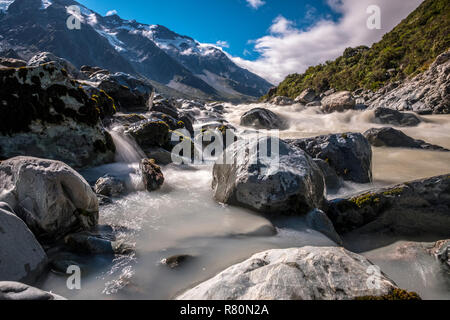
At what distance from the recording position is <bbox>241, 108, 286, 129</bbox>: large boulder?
22969 millimetres

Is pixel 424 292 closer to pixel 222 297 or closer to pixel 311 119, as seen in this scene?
pixel 222 297

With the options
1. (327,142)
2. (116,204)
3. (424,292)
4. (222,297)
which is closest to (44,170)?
(116,204)

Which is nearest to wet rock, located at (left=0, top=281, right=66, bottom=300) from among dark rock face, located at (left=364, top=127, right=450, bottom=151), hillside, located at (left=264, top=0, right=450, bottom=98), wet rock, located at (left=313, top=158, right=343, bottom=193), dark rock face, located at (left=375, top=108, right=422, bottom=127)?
wet rock, located at (left=313, top=158, right=343, bottom=193)

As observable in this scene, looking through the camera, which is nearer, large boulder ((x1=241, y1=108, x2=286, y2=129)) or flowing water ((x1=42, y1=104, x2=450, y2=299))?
flowing water ((x1=42, y1=104, x2=450, y2=299))

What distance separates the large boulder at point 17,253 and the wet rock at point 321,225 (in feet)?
15.4

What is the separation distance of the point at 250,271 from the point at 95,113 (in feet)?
29.6

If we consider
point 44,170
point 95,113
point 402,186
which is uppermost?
point 95,113

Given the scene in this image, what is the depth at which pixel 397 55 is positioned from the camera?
28.1 meters

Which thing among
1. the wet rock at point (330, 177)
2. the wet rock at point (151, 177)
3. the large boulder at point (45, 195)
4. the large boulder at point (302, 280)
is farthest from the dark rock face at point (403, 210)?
the large boulder at point (45, 195)

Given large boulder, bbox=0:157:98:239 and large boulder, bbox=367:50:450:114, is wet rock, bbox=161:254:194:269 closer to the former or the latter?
large boulder, bbox=0:157:98:239

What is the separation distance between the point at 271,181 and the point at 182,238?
2290mm

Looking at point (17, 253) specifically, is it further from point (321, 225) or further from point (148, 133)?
point (148, 133)

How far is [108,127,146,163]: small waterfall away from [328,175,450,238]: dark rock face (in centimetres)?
783
